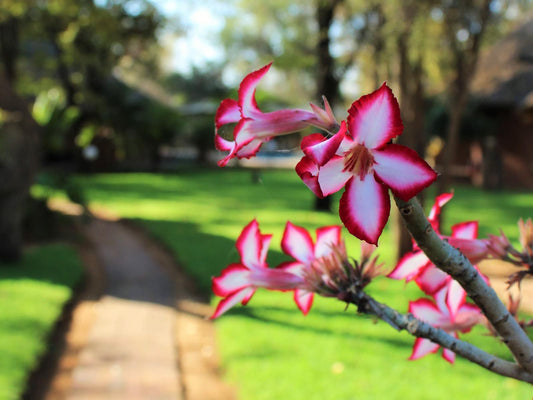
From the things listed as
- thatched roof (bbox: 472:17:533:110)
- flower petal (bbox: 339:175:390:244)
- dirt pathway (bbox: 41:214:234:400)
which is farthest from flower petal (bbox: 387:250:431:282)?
thatched roof (bbox: 472:17:533:110)

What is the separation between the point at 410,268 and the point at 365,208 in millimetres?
356

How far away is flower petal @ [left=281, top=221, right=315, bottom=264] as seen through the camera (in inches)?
37.7

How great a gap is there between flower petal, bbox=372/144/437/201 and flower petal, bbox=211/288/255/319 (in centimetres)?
36

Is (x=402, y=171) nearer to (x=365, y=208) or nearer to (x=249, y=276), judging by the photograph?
(x=365, y=208)

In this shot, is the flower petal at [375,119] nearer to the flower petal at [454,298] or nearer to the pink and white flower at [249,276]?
the pink and white flower at [249,276]

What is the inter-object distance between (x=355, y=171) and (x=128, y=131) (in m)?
25.1

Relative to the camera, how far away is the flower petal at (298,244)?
958 mm

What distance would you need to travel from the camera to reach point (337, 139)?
561 millimetres

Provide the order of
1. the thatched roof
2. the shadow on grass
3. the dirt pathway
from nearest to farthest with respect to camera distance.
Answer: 1. the dirt pathway
2. the shadow on grass
3. the thatched roof

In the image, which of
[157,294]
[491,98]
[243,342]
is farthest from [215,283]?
[491,98]

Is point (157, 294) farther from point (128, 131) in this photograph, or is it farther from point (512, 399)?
point (128, 131)

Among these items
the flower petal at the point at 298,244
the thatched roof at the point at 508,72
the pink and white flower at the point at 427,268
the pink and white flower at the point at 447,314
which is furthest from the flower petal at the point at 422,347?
the thatched roof at the point at 508,72

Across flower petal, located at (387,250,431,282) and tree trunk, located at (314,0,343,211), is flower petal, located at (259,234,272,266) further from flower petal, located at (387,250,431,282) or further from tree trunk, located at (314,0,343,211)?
tree trunk, located at (314,0,343,211)

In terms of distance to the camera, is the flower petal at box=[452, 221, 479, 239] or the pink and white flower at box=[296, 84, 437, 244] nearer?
the pink and white flower at box=[296, 84, 437, 244]
